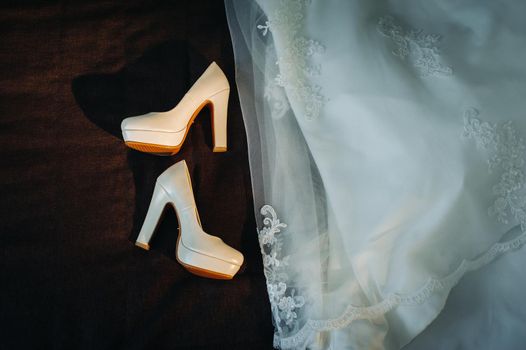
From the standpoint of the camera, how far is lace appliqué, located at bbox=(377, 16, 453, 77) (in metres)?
0.80

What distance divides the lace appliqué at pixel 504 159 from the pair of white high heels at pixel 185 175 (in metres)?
0.47

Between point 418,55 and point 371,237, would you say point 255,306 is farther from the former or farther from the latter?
point 418,55

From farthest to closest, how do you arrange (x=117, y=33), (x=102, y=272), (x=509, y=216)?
(x=117, y=33) < (x=102, y=272) < (x=509, y=216)

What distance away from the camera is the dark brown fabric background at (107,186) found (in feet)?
2.78

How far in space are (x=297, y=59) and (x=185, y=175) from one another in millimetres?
322

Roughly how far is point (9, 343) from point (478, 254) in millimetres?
848

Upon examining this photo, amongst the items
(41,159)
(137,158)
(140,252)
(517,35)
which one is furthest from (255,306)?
(517,35)

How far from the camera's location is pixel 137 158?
3.19ft

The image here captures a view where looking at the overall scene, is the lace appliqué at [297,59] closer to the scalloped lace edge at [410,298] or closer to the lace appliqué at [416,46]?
the lace appliqué at [416,46]

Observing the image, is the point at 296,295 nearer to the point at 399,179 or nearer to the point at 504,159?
the point at 399,179

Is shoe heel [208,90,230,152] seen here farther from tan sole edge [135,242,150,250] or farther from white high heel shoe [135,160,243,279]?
tan sole edge [135,242,150,250]

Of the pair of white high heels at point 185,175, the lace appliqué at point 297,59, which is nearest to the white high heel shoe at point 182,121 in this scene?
the pair of white high heels at point 185,175

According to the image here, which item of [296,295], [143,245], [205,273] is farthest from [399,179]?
[143,245]

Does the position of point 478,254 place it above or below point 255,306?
above
